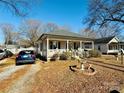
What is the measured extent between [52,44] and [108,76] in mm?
16553

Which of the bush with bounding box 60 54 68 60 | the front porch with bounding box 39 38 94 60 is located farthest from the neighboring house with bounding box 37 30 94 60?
the bush with bounding box 60 54 68 60

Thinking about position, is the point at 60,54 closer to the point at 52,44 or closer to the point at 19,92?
the point at 52,44

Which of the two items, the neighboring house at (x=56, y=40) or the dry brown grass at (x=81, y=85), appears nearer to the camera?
the dry brown grass at (x=81, y=85)

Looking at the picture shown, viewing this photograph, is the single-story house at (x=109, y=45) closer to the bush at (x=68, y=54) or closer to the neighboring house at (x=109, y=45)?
the neighboring house at (x=109, y=45)

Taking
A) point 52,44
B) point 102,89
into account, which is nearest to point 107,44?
point 52,44

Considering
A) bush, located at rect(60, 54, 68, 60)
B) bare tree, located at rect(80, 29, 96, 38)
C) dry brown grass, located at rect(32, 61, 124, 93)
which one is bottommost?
dry brown grass, located at rect(32, 61, 124, 93)

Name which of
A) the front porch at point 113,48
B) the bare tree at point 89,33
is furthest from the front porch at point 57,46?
the front porch at point 113,48

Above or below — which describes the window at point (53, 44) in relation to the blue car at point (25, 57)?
above

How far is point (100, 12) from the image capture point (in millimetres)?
26109

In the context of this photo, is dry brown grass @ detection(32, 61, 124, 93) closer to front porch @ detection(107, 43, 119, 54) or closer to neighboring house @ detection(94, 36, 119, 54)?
neighboring house @ detection(94, 36, 119, 54)

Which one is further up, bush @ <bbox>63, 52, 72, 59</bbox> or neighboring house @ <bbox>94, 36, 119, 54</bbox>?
neighboring house @ <bbox>94, 36, 119, 54</bbox>

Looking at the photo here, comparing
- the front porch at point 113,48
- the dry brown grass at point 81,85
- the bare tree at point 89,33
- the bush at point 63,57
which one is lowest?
the dry brown grass at point 81,85

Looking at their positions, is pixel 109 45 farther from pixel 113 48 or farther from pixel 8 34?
pixel 8 34

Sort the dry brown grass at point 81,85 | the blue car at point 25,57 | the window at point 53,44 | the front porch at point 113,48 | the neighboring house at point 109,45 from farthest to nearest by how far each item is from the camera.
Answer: the front porch at point 113,48, the neighboring house at point 109,45, the window at point 53,44, the blue car at point 25,57, the dry brown grass at point 81,85
